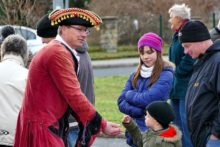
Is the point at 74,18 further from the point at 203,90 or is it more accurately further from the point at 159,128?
the point at 159,128

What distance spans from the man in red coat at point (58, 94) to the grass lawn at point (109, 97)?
20.2 feet

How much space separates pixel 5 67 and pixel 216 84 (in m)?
2.13

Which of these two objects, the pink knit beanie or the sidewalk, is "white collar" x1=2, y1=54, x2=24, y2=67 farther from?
the sidewalk

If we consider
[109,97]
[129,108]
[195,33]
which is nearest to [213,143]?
[195,33]

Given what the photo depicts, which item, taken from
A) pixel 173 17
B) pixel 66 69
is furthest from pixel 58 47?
pixel 173 17

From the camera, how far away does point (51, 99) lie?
5594mm

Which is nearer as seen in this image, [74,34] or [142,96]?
[74,34]

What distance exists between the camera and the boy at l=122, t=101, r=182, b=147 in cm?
632

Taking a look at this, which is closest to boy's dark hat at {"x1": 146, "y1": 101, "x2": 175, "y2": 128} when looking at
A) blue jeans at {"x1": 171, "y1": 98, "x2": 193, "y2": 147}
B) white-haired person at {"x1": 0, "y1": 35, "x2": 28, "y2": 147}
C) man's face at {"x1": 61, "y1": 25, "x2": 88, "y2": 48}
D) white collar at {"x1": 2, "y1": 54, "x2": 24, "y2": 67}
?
man's face at {"x1": 61, "y1": 25, "x2": 88, "y2": 48}

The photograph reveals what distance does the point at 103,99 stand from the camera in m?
15.6

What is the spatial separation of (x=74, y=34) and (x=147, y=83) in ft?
6.40

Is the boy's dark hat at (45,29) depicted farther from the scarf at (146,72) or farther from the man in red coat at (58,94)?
the man in red coat at (58,94)

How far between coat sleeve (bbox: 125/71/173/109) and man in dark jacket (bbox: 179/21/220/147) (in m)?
1.31

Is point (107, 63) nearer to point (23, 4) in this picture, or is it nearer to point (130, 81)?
point (23, 4)
